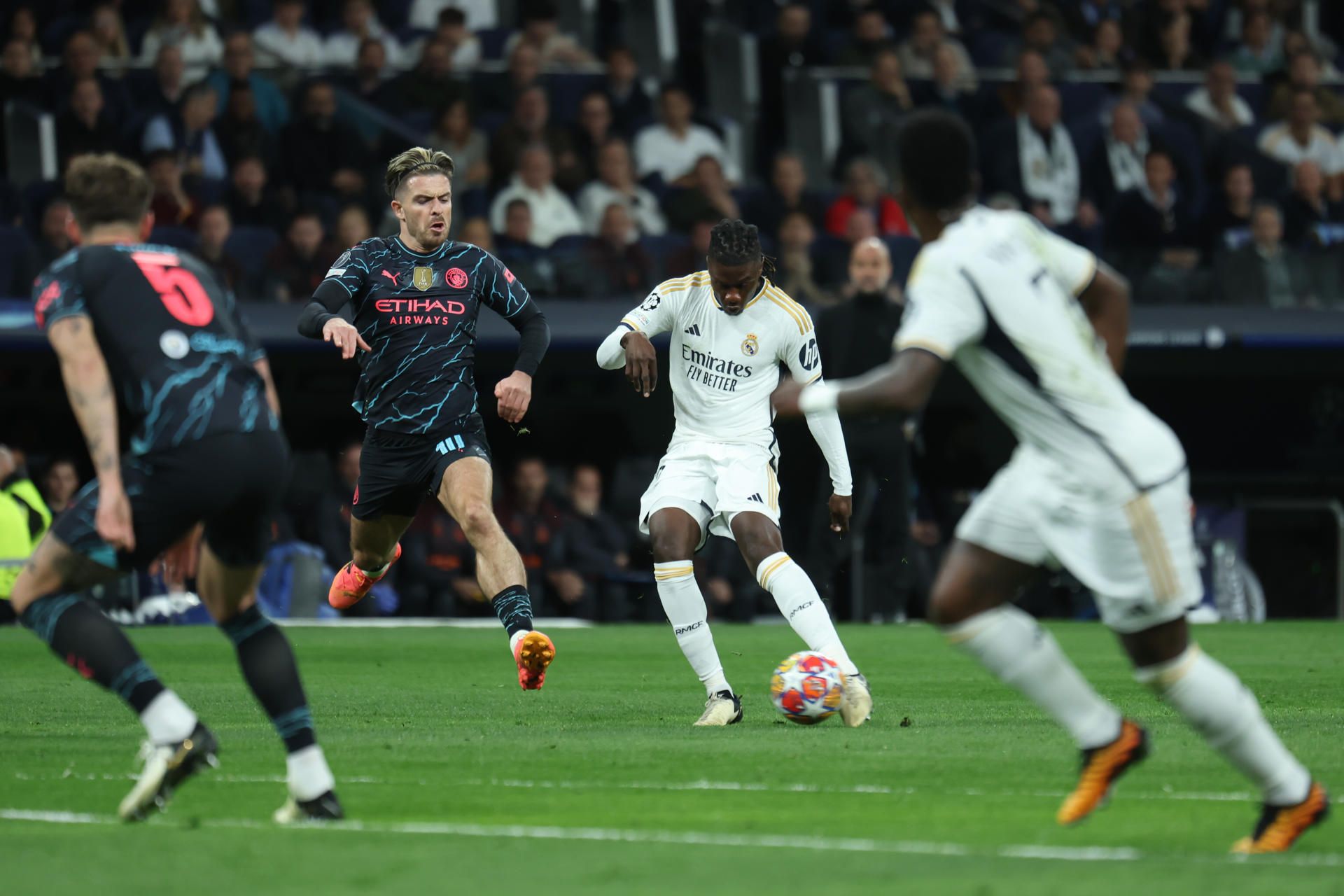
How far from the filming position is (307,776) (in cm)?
562

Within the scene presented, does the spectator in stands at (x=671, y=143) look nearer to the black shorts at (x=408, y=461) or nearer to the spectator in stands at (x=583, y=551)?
the spectator in stands at (x=583, y=551)

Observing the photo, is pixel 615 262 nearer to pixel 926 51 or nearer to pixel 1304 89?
pixel 926 51

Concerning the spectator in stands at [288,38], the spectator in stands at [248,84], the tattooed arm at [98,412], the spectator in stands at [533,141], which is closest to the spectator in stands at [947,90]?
the spectator in stands at [533,141]

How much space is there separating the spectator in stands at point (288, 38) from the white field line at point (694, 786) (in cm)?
1334

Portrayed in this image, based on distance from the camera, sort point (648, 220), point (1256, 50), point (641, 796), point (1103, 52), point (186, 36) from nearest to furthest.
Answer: point (641, 796)
point (648, 220)
point (186, 36)
point (1103, 52)
point (1256, 50)

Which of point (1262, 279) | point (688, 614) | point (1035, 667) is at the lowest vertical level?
point (1262, 279)

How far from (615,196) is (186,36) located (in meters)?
4.13

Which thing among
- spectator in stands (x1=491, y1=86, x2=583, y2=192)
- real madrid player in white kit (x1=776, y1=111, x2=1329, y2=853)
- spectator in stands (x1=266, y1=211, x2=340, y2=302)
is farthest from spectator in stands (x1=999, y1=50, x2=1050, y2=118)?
real madrid player in white kit (x1=776, y1=111, x2=1329, y2=853)

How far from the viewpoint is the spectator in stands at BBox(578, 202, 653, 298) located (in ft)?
56.2

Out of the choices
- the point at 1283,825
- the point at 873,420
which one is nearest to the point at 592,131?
the point at 873,420

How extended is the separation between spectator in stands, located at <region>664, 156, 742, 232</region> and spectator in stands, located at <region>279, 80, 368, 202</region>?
266cm

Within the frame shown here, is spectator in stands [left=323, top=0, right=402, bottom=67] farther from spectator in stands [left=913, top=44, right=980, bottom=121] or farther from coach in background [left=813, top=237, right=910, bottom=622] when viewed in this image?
coach in background [left=813, top=237, right=910, bottom=622]

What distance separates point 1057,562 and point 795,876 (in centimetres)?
131

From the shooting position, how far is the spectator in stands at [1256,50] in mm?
23109
